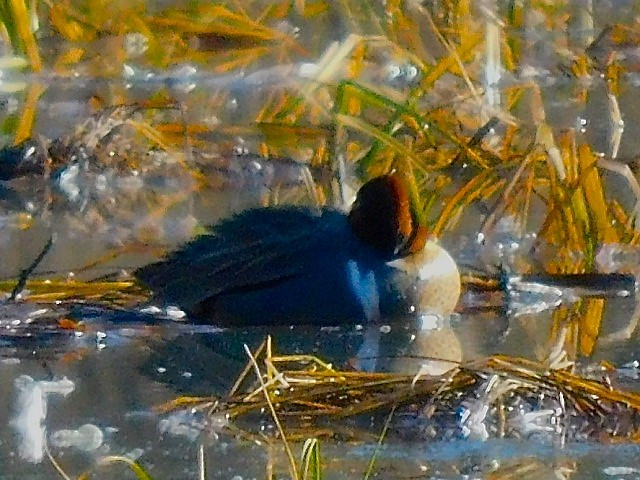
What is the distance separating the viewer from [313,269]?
1438 mm

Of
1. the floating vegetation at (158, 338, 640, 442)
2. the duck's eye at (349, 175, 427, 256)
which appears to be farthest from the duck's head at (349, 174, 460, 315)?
the floating vegetation at (158, 338, 640, 442)

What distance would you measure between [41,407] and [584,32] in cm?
187

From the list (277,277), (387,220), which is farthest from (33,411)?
(387,220)

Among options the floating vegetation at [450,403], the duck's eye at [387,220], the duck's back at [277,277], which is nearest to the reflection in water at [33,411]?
the floating vegetation at [450,403]

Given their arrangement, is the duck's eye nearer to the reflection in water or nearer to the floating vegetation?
the floating vegetation

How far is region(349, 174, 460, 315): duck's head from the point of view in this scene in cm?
149

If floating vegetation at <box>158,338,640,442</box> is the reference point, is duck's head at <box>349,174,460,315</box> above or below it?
above

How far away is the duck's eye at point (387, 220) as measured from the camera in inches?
59.3

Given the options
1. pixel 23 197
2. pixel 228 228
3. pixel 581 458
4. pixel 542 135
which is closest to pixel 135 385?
pixel 228 228

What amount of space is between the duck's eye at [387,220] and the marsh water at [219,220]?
0.10 m

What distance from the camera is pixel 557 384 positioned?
119 cm

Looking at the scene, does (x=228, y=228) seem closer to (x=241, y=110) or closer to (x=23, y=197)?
(x=23, y=197)

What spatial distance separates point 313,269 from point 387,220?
0.45ft

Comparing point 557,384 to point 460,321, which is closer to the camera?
point 557,384
